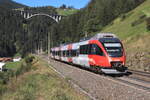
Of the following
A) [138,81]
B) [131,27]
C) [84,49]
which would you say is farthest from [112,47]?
[131,27]

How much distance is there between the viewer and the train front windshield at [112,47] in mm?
22161

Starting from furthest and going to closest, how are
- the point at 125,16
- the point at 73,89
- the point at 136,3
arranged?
the point at 136,3 < the point at 125,16 < the point at 73,89

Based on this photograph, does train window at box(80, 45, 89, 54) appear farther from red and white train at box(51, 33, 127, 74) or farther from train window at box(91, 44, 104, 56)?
train window at box(91, 44, 104, 56)

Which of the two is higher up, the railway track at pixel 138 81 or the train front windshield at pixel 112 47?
the train front windshield at pixel 112 47

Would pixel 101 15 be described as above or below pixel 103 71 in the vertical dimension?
above

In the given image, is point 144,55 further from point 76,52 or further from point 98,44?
point 98,44

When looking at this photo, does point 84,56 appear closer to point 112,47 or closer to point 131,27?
point 112,47

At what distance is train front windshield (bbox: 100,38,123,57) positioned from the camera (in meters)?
22.2

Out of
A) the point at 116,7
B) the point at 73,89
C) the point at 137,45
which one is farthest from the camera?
the point at 116,7

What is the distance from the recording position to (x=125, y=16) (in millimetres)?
75188

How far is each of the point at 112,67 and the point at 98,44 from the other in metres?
2.31

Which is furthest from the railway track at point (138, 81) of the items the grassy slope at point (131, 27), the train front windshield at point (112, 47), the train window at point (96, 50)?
the grassy slope at point (131, 27)

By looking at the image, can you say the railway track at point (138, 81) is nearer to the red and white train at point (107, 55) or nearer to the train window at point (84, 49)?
the red and white train at point (107, 55)

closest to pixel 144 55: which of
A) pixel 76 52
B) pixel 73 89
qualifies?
pixel 76 52
